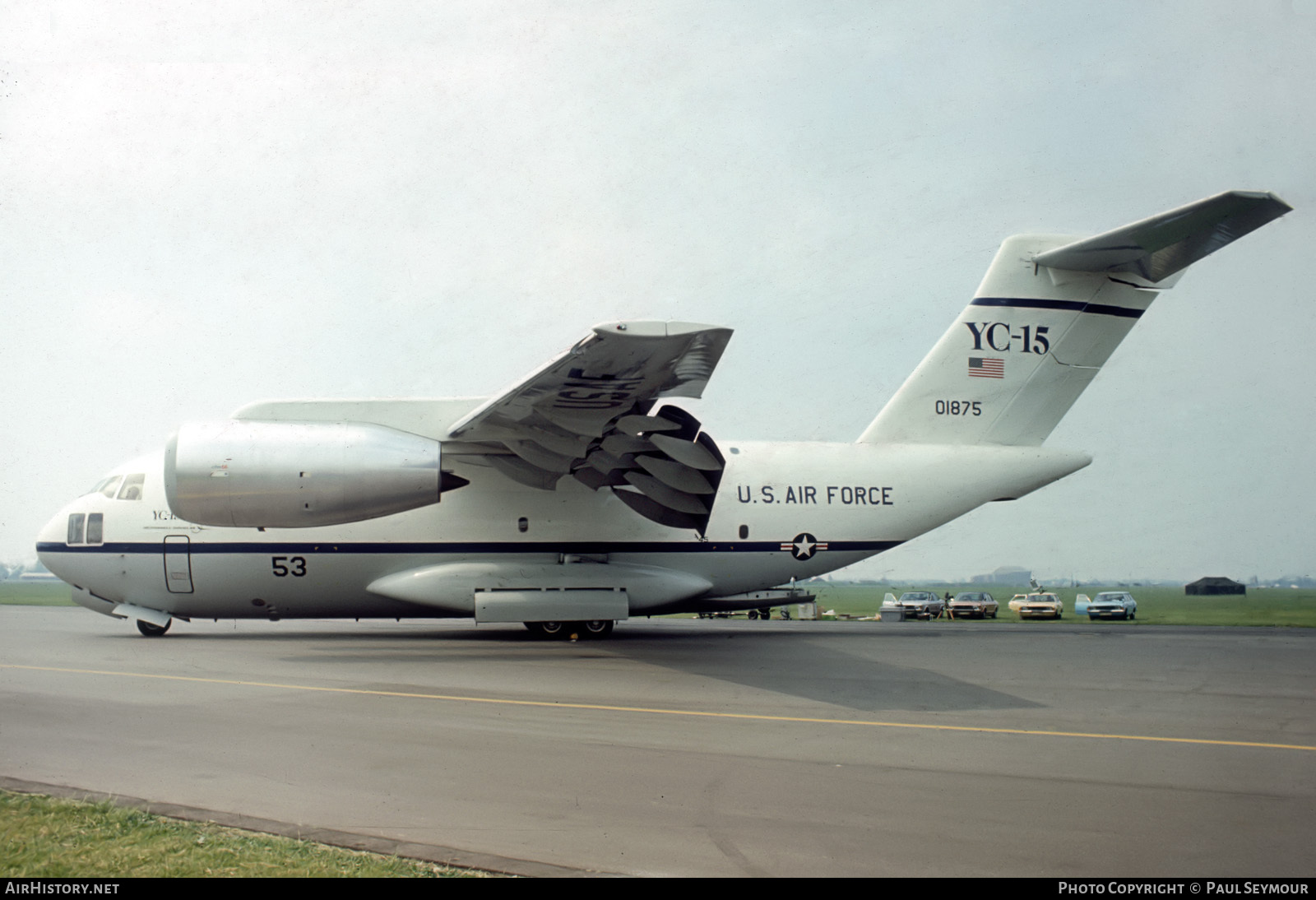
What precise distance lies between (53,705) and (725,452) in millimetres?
10276

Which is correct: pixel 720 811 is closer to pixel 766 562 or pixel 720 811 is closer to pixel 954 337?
pixel 766 562

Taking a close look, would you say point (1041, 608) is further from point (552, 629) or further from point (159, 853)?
point (159, 853)

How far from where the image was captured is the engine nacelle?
432 inches

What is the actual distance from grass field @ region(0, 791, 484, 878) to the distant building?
151 feet

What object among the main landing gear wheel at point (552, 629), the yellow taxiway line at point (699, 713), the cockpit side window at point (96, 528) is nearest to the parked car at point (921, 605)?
the main landing gear wheel at point (552, 629)

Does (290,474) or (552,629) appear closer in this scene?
(290,474)

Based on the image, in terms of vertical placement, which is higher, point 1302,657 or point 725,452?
point 725,452

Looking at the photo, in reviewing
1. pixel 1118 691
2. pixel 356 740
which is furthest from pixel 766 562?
pixel 356 740

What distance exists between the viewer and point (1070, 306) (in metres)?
14.9

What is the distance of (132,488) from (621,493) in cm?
817

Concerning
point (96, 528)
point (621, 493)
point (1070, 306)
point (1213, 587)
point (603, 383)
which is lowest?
point (1213, 587)

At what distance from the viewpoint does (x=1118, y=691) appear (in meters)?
9.09

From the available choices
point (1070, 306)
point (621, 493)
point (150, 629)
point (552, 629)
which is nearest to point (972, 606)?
point (1070, 306)

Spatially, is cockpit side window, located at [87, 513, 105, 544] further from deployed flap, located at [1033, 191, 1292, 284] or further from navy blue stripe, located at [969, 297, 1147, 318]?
deployed flap, located at [1033, 191, 1292, 284]
